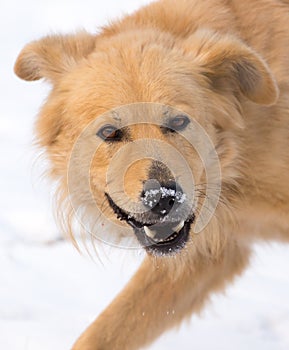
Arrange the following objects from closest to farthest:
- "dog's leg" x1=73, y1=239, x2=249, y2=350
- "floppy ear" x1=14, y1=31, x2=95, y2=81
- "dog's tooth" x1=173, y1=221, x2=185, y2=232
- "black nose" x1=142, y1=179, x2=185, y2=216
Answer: "black nose" x1=142, y1=179, x2=185, y2=216, "dog's tooth" x1=173, y1=221, x2=185, y2=232, "floppy ear" x1=14, y1=31, x2=95, y2=81, "dog's leg" x1=73, y1=239, x2=249, y2=350

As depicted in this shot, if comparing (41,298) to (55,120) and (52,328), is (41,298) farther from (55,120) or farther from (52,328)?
(55,120)

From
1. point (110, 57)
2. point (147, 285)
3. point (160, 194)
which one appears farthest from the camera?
point (147, 285)

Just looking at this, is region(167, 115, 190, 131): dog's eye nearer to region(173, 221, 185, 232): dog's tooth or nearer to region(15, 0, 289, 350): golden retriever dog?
region(15, 0, 289, 350): golden retriever dog

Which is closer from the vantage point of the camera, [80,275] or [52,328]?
[52,328]

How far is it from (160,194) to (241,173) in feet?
2.75

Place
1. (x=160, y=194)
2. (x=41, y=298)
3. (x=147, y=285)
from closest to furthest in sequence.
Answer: (x=160, y=194)
(x=147, y=285)
(x=41, y=298)

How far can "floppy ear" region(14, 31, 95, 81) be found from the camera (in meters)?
4.48

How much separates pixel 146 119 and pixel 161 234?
1.67ft

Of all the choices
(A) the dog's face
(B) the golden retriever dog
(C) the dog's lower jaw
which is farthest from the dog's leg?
(C) the dog's lower jaw

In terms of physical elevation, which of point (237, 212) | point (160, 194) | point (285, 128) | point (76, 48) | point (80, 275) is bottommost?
point (80, 275)

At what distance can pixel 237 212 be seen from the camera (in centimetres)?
470

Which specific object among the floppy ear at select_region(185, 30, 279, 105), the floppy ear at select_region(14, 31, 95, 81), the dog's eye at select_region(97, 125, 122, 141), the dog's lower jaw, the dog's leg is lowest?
the dog's leg

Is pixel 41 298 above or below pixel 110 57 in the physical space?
below

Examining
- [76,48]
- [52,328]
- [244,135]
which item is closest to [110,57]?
[76,48]
